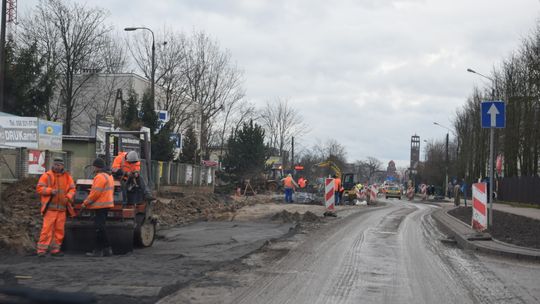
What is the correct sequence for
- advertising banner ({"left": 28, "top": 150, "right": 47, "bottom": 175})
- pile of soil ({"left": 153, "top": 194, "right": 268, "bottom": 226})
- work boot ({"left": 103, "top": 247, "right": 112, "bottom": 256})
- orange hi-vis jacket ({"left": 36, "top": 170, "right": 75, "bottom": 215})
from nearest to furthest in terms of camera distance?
orange hi-vis jacket ({"left": 36, "top": 170, "right": 75, "bottom": 215}), work boot ({"left": 103, "top": 247, "right": 112, "bottom": 256}), pile of soil ({"left": 153, "top": 194, "right": 268, "bottom": 226}), advertising banner ({"left": 28, "top": 150, "right": 47, "bottom": 175})

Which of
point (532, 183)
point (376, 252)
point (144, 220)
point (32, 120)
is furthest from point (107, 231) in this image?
point (532, 183)

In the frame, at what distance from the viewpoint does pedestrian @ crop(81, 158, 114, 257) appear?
34.5ft

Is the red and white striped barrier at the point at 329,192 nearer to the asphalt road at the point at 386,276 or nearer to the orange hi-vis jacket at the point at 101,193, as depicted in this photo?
the asphalt road at the point at 386,276

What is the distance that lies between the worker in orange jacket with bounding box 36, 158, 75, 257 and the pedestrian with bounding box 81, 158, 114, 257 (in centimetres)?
38

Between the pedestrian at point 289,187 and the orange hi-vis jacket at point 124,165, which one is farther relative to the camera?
the pedestrian at point 289,187

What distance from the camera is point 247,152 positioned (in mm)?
50500

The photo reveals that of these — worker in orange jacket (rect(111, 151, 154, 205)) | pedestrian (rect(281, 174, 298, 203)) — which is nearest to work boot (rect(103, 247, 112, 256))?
worker in orange jacket (rect(111, 151, 154, 205))

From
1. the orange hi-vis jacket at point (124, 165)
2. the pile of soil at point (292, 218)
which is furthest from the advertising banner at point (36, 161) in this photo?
the orange hi-vis jacket at point (124, 165)

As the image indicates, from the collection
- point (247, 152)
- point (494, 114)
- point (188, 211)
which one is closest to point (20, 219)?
point (188, 211)

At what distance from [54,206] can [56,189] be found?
1.00 ft

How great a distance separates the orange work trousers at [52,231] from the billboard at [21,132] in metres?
13.4

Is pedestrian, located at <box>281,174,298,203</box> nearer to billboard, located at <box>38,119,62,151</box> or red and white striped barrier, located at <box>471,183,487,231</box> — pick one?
billboard, located at <box>38,119,62,151</box>

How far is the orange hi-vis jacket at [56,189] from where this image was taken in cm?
1027

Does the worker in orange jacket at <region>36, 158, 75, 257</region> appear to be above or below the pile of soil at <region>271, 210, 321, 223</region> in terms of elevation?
above
